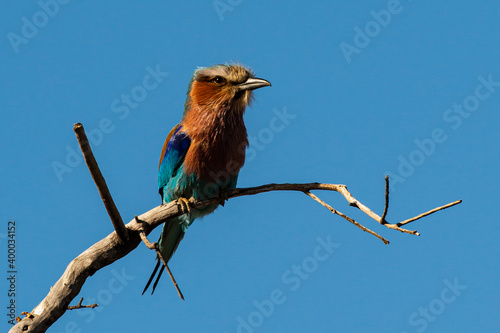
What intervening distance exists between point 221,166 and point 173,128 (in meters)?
0.81

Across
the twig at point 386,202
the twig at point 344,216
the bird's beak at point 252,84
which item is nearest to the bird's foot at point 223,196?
the bird's beak at point 252,84

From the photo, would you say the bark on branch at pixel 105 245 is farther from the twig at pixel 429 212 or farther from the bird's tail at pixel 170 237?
the bird's tail at pixel 170 237

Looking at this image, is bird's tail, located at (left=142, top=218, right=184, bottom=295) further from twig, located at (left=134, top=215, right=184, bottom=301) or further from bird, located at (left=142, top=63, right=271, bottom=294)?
twig, located at (left=134, top=215, right=184, bottom=301)

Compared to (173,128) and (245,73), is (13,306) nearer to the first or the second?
(173,128)

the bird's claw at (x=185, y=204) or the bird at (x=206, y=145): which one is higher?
the bird at (x=206, y=145)

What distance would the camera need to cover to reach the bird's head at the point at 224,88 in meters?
6.01

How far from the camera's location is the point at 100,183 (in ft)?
14.2

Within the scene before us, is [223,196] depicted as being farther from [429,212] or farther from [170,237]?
[429,212]

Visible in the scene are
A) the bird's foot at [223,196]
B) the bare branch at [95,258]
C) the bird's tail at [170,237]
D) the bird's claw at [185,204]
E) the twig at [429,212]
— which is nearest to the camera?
the twig at [429,212]

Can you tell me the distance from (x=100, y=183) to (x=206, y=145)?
65.9 inches

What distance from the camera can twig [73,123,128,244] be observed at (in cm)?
404

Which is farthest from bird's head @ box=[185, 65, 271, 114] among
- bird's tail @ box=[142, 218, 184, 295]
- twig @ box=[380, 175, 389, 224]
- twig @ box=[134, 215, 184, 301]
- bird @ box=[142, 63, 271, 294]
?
twig @ box=[380, 175, 389, 224]

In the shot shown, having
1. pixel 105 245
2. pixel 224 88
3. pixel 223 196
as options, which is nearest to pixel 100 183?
pixel 105 245

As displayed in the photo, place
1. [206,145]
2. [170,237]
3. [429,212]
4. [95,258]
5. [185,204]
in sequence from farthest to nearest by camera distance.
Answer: [170,237]
[206,145]
[185,204]
[95,258]
[429,212]
